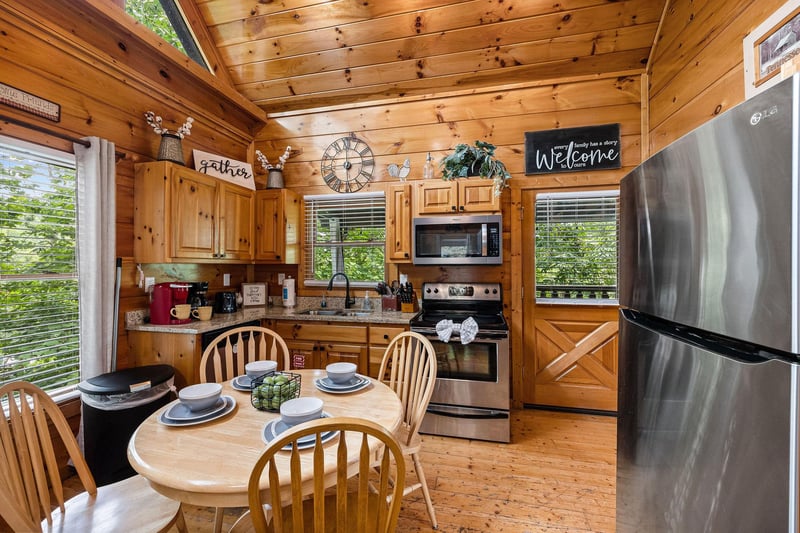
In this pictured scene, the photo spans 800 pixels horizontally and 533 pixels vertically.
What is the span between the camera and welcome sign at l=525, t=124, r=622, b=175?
3.08 m

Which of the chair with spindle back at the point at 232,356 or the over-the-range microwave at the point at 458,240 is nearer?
the chair with spindle back at the point at 232,356

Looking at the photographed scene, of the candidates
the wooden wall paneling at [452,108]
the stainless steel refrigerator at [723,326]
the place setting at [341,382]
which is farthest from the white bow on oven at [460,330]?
the wooden wall paneling at [452,108]

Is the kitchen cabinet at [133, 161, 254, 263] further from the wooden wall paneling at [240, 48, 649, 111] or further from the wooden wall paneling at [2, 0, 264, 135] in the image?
the wooden wall paneling at [240, 48, 649, 111]

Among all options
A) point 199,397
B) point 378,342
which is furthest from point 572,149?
point 199,397

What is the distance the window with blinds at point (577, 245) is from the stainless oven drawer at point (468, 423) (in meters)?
1.23

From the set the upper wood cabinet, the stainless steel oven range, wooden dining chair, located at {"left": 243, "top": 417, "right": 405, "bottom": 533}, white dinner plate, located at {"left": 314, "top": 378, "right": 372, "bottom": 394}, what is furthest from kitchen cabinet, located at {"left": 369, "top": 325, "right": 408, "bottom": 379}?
wooden dining chair, located at {"left": 243, "top": 417, "right": 405, "bottom": 533}

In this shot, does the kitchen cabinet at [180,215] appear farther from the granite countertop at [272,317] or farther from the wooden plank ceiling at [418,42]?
the wooden plank ceiling at [418,42]

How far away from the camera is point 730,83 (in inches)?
76.0

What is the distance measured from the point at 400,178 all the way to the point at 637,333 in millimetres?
2756

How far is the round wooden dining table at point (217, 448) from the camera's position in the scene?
0.95 m

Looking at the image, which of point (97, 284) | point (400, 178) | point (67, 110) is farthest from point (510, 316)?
point (67, 110)

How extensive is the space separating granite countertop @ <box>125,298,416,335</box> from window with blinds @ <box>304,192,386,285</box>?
11.3 inches

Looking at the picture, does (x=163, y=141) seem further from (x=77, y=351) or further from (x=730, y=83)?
(x=730, y=83)

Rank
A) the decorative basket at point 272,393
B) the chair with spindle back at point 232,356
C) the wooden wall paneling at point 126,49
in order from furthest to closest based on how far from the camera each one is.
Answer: the wooden wall paneling at point 126,49 → the chair with spindle back at point 232,356 → the decorative basket at point 272,393
